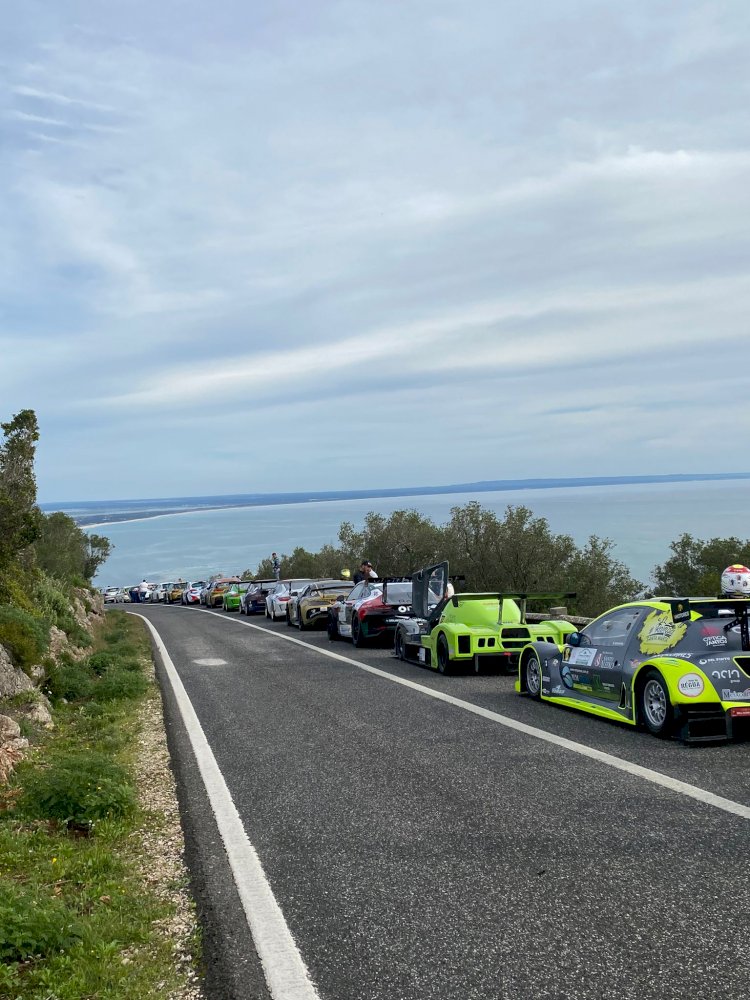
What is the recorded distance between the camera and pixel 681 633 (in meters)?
8.33

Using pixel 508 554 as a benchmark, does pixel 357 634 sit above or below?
below

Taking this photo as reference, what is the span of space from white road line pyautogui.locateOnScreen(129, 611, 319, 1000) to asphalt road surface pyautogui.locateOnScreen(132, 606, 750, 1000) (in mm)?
38

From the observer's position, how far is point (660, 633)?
859 cm

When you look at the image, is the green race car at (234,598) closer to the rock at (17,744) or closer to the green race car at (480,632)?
the green race car at (480,632)

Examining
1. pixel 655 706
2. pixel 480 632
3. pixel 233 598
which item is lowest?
pixel 233 598

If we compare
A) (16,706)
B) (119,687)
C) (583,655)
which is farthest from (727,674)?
(119,687)

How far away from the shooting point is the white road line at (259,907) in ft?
12.3

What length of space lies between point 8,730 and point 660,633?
21.7 ft

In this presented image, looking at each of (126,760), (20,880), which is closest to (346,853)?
(20,880)

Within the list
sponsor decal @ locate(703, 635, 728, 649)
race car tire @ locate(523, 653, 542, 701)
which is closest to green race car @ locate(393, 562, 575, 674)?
→ race car tire @ locate(523, 653, 542, 701)

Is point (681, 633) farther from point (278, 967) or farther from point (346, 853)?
point (278, 967)

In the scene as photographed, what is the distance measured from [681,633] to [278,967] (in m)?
5.64

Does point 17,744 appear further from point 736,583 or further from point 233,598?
point 233,598

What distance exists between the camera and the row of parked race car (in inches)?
313
